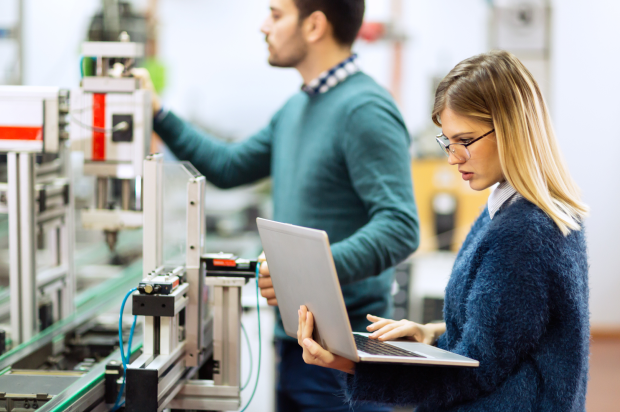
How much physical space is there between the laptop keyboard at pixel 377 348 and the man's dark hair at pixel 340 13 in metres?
0.88

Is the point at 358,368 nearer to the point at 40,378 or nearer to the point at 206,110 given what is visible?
the point at 40,378

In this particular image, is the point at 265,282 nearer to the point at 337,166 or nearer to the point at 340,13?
the point at 337,166

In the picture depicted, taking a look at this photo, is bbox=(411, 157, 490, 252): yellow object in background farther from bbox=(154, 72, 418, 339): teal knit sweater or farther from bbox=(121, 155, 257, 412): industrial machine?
bbox=(121, 155, 257, 412): industrial machine

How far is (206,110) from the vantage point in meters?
5.28

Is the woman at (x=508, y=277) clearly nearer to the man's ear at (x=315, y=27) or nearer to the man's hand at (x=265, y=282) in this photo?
the man's hand at (x=265, y=282)

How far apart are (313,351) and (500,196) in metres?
0.43

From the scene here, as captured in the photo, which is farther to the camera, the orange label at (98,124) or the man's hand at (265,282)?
the orange label at (98,124)

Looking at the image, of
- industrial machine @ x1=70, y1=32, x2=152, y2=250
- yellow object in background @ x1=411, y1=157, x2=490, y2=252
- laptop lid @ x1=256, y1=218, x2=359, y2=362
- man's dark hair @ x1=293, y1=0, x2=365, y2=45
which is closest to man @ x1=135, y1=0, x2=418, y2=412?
man's dark hair @ x1=293, y1=0, x2=365, y2=45

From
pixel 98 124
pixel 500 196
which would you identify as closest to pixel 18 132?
pixel 98 124

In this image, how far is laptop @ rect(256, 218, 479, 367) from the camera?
1002 mm

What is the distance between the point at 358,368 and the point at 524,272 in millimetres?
334

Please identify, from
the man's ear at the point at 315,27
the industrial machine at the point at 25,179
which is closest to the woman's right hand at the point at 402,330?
the man's ear at the point at 315,27

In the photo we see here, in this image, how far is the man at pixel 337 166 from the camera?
5.07 feet

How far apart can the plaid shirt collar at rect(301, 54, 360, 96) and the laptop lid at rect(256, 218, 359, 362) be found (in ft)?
2.13
